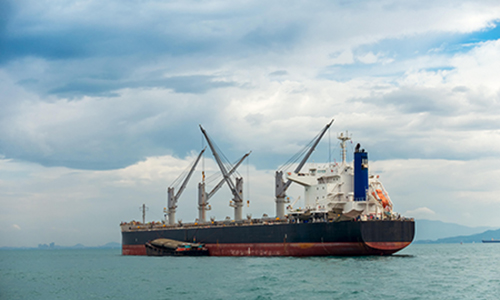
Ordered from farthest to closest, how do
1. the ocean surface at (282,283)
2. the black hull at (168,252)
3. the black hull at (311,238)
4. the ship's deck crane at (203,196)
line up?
the ship's deck crane at (203,196) → the black hull at (168,252) → the black hull at (311,238) → the ocean surface at (282,283)

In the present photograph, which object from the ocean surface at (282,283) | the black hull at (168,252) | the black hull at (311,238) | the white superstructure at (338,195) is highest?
the white superstructure at (338,195)

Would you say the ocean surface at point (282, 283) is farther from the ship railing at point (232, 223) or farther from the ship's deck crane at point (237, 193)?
the ship's deck crane at point (237, 193)

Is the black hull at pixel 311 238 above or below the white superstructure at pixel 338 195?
below

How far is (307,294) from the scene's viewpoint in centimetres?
2906

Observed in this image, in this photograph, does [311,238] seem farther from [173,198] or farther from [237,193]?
[173,198]

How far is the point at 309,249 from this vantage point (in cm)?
4781

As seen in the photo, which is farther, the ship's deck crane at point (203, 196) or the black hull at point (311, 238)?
the ship's deck crane at point (203, 196)

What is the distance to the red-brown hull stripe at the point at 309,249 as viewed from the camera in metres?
44.8

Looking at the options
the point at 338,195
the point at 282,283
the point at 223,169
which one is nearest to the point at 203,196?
the point at 223,169

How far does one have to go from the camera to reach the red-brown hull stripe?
44.8 metres

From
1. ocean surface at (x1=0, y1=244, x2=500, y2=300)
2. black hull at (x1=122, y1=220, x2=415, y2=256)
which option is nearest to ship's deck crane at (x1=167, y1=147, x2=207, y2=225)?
black hull at (x1=122, y1=220, x2=415, y2=256)

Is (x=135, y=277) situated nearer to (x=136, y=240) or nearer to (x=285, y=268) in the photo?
(x=285, y=268)

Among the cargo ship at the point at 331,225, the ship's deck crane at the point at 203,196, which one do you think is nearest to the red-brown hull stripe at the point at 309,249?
the cargo ship at the point at 331,225

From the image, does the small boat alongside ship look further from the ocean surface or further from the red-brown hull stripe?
the ocean surface
